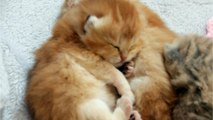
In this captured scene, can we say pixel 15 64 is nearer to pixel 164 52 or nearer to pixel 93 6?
pixel 93 6

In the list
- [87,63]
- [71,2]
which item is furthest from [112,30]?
[71,2]

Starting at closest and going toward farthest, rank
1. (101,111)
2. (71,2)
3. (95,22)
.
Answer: (101,111) → (95,22) → (71,2)

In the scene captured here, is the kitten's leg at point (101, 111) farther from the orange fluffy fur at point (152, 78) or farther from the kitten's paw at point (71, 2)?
the kitten's paw at point (71, 2)

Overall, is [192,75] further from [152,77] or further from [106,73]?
[106,73]

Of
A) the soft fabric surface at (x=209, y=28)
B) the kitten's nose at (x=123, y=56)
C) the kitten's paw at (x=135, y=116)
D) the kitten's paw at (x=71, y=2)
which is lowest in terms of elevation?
the kitten's paw at (x=135, y=116)

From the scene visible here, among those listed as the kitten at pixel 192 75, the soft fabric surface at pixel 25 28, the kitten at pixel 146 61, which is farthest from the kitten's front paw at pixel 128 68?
the soft fabric surface at pixel 25 28

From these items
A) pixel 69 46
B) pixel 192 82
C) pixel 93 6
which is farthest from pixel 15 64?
pixel 192 82
